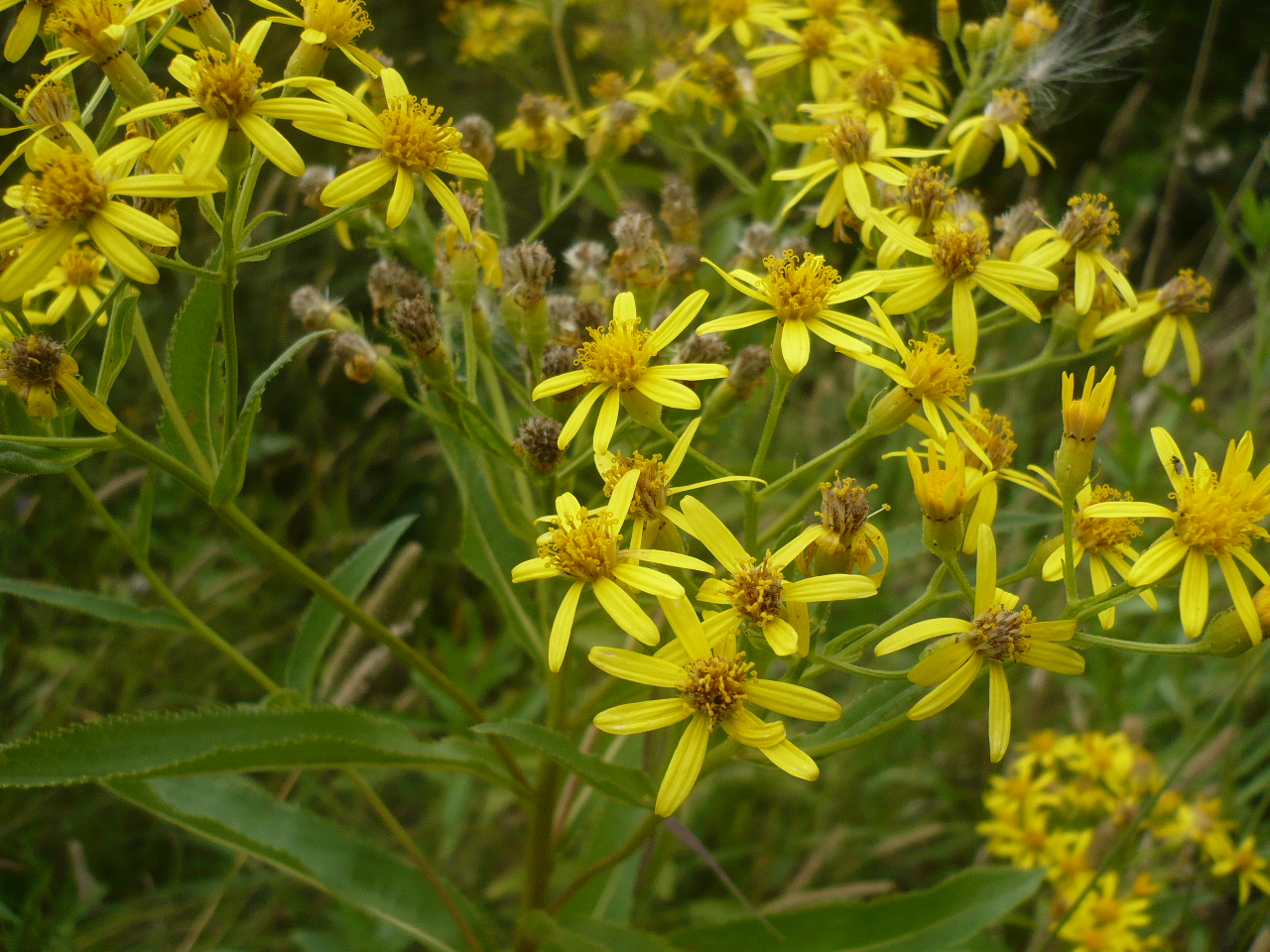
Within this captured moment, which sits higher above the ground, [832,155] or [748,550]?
[832,155]

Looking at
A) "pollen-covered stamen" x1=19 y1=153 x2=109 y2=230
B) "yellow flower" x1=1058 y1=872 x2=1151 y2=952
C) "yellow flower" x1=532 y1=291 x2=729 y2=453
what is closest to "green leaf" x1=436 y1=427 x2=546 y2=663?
"yellow flower" x1=532 y1=291 x2=729 y2=453

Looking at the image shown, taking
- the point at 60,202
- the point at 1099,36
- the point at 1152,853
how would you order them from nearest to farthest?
the point at 60,202 → the point at 1152,853 → the point at 1099,36

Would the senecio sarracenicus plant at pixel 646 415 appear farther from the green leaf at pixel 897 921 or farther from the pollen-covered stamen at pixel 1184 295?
the green leaf at pixel 897 921

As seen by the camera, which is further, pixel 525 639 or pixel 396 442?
pixel 396 442

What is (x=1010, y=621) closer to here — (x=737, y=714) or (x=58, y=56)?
(x=737, y=714)

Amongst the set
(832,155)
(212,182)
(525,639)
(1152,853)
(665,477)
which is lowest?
(1152,853)

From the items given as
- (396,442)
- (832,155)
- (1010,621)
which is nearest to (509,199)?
(396,442)

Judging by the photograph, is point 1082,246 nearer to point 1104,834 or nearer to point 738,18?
point 738,18
